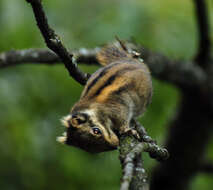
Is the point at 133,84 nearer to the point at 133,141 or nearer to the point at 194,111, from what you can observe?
the point at 133,141

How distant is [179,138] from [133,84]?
2484mm

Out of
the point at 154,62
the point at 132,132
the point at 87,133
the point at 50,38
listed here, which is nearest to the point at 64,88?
the point at 154,62

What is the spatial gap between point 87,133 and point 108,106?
1.25ft

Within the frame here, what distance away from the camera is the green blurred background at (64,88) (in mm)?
5625

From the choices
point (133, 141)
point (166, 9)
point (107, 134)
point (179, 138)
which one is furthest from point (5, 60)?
point (179, 138)

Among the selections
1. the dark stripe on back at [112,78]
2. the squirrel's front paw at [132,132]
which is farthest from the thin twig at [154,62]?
the squirrel's front paw at [132,132]

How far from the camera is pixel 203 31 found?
5273 mm

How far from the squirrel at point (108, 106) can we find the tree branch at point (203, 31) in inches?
50.5

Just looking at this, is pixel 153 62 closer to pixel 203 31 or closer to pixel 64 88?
pixel 203 31

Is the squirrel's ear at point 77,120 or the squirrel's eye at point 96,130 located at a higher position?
the squirrel's ear at point 77,120

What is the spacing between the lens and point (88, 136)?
3404 millimetres

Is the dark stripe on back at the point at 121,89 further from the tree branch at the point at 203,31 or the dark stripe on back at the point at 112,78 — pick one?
the tree branch at the point at 203,31

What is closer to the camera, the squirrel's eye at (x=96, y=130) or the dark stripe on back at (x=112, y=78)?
the squirrel's eye at (x=96, y=130)

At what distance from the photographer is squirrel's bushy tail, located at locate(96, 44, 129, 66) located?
4414 millimetres
